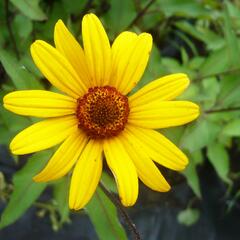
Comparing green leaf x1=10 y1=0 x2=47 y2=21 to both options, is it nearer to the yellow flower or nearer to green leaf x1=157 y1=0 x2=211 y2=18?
the yellow flower

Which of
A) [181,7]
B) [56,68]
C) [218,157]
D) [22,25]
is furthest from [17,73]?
[218,157]

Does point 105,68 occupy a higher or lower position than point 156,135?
higher

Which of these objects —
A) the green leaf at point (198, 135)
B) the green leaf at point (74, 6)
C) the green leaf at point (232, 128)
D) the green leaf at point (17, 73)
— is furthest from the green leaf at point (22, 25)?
the green leaf at point (232, 128)

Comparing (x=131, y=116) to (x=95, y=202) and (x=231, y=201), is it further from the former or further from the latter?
(x=231, y=201)

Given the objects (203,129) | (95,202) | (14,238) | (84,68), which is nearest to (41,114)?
(84,68)

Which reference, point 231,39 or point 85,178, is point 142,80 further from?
point 85,178
